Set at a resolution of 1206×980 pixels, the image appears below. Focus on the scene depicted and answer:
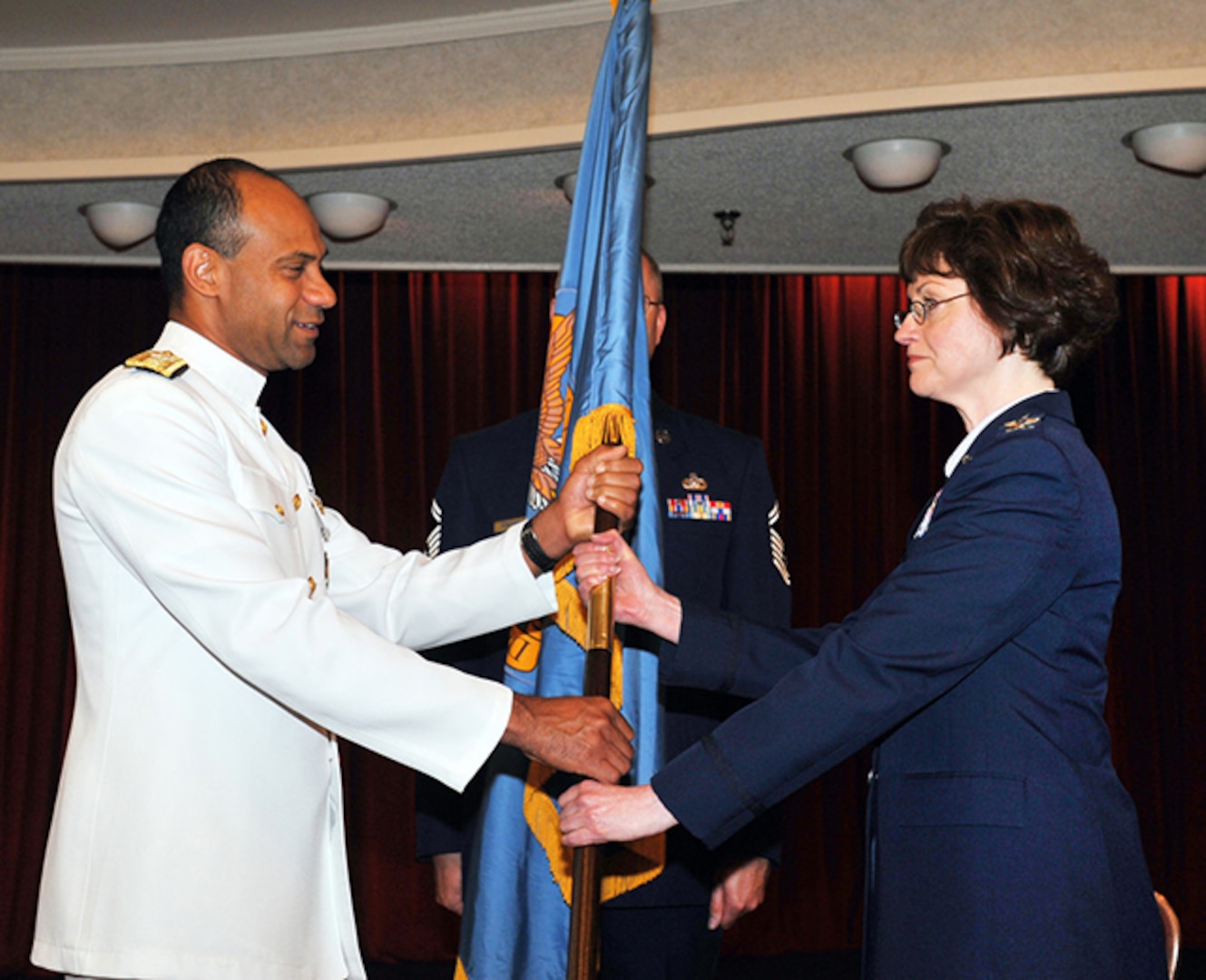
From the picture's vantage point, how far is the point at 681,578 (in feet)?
9.07

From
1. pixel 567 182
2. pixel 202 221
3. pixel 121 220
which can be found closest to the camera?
pixel 202 221

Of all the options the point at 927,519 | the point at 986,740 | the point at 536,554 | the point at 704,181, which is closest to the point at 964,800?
the point at 986,740

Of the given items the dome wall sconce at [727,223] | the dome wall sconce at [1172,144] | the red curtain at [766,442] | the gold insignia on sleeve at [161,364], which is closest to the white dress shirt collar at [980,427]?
the gold insignia on sleeve at [161,364]

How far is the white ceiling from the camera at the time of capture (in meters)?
4.39

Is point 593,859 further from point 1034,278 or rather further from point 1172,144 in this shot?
point 1172,144

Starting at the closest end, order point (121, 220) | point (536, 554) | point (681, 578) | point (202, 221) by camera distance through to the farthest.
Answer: point (202, 221) < point (536, 554) < point (681, 578) < point (121, 220)

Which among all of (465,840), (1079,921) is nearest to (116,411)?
(465,840)

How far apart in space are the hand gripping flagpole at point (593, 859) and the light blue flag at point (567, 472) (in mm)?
257

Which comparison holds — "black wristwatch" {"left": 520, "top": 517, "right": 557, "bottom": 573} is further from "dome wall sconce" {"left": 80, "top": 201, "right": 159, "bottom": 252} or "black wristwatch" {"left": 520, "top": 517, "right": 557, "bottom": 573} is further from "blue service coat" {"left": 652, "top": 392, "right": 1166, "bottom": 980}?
"dome wall sconce" {"left": 80, "top": 201, "right": 159, "bottom": 252}

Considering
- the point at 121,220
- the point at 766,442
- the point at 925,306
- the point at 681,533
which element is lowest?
the point at 681,533

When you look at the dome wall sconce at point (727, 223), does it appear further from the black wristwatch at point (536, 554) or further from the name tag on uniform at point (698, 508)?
the black wristwatch at point (536, 554)

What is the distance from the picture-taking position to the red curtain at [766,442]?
226 inches

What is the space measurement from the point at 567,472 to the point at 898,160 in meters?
2.52

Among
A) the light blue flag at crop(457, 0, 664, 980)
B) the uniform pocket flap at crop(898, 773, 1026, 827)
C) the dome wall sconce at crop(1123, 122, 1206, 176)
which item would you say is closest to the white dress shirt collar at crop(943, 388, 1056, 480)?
the uniform pocket flap at crop(898, 773, 1026, 827)
